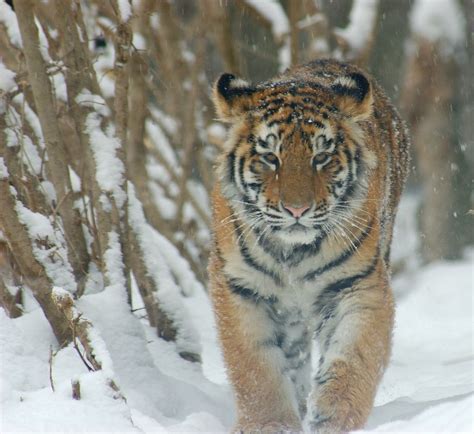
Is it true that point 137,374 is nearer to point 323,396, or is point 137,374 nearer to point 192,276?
point 323,396

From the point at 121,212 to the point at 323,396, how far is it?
1.51 metres

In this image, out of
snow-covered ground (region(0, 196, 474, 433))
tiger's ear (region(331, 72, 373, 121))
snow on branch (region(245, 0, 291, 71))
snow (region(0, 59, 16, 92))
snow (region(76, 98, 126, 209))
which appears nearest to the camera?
snow-covered ground (region(0, 196, 474, 433))

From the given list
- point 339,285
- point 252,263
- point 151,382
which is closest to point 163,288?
point 151,382

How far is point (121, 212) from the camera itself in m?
4.96

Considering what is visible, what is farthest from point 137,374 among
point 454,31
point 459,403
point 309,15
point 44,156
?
point 454,31

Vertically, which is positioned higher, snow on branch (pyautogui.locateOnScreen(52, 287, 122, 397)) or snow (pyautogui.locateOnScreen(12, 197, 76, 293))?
snow (pyautogui.locateOnScreen(12, 197, 76, 293))

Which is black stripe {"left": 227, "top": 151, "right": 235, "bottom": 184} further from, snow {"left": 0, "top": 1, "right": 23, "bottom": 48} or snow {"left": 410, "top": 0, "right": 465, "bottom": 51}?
snow {"left": 410, "top": 0, "right": 465, "bottom": 51}

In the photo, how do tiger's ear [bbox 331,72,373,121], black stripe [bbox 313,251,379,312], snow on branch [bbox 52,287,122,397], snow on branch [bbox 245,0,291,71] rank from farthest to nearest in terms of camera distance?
snow on branch [bbox 245,0,291,71] < tiger's ear [bbox 331,72,373,121] < black stripe [bbox 313,251,379,312] < snow on branch [bbox 52,287,122,397]

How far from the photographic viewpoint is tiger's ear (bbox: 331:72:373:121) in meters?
4.51

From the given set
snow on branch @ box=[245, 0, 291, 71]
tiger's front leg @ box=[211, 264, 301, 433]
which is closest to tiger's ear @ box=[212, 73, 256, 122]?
tiger's front leg @ box=[211, 264, 301, 433]

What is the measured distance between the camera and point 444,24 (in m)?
9.79

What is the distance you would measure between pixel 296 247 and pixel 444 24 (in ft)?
19.8

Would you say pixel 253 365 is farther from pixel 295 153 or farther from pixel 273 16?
pixel 273 16

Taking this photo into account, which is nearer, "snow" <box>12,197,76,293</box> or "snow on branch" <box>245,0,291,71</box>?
"snow" <box>12,197,76,293</box>
